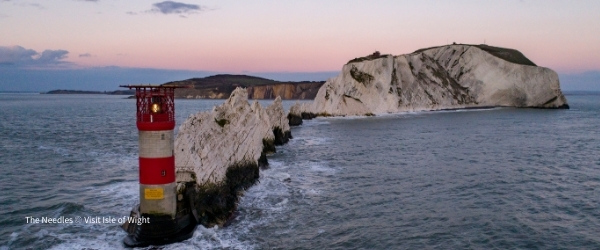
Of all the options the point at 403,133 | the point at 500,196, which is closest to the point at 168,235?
the point at 500,196

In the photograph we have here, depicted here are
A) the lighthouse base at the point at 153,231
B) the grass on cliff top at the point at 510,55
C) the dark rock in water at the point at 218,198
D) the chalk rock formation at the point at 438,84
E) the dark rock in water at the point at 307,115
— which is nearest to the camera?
the lighthouse base at the point at 153,231

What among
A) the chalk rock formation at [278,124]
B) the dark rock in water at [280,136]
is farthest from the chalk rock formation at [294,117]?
the dark rock in water at [280,136]

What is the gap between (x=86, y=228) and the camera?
19.0 m

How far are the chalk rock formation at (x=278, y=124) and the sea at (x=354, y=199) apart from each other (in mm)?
3680

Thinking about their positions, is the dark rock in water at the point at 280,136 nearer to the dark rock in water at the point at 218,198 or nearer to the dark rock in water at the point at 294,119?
the dark rock in water at the point at 218,198

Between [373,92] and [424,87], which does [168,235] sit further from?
[424,87]

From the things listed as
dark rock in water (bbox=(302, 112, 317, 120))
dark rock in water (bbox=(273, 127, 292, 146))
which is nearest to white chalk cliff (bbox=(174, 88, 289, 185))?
dark rock in water (bbox=(273, 127, 292, 146))

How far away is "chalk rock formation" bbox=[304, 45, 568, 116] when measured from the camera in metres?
96.3

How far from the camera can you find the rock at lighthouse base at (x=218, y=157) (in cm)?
1980

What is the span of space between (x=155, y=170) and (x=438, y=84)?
105 metres

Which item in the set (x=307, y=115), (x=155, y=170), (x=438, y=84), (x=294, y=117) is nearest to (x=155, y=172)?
(x=155, y=170)

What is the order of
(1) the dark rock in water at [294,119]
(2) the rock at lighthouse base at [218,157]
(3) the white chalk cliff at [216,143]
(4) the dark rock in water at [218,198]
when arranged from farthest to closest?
(1) the dark rock in water at [294,119] → (3) the white chalk cliff at [216,143] → (2) the rock at lighthouse base at [218,157] → (4) the dark rock in water at [218,198]

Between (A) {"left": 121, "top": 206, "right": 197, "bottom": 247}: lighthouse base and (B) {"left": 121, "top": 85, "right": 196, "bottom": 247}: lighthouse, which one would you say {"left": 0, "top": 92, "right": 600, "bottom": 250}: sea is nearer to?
(A) {"left": 121, "top": 206, "right": 197, "bottom": 247}: lighthouse base

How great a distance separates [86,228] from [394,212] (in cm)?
1357
